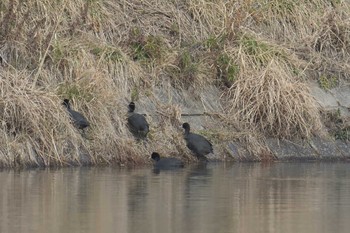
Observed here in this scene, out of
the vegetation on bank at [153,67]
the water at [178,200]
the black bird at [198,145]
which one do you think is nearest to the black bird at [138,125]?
→ the vegetation on bank at [153,67]

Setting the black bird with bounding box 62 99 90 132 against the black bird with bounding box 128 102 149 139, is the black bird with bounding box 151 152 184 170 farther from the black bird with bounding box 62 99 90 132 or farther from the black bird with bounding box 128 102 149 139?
the black bird with bounding box 62 99 90 132

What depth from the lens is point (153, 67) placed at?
21.0 metres

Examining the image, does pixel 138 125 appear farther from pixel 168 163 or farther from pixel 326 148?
pixel 326 148

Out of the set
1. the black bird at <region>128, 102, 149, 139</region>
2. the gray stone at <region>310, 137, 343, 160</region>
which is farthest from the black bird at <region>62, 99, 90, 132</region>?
the gray stone at <region>310, 137, 343, 160</region>

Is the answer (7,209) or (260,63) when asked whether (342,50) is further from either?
(7,209)

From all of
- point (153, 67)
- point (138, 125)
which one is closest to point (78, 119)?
point (138, 125)

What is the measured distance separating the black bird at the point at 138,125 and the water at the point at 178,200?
105 cm

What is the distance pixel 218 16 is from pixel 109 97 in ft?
12.4

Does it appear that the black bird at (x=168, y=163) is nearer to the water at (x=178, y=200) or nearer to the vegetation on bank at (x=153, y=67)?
the water at (x=178, y=200)

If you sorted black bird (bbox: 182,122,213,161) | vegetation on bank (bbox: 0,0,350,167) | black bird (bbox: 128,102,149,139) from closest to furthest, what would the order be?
vegetation on bank (bbox: 0,0,350,167), black bird (bbox: 182,122,213,161), black bird (bbox: 128,102,149,139)

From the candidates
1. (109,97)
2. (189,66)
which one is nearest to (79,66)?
(109,97)

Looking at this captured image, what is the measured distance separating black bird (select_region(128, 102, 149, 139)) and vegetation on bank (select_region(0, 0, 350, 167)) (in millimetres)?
166

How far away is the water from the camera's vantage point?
11961 millimetres

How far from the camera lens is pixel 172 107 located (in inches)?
789
